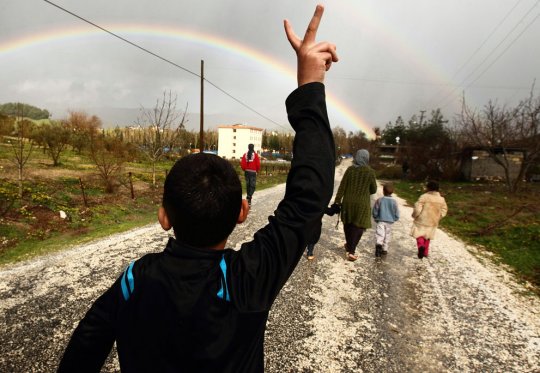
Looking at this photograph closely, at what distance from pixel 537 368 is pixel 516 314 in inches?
48.7

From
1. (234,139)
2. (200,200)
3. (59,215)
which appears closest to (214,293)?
(200,200)

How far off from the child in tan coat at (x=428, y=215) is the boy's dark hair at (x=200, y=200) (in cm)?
557

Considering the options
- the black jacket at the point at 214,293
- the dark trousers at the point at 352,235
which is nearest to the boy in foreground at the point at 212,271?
the black jacket at the point at 214,293

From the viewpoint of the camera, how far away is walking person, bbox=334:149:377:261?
5375mm

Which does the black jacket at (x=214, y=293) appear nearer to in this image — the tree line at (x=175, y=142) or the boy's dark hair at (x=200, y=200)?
the boy's dark hair at (x=200, y=200)

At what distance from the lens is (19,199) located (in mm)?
8297

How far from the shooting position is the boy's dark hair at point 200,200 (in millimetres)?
882

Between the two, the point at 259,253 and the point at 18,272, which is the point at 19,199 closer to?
the point at 18,272

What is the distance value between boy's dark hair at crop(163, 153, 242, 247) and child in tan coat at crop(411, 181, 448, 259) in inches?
219

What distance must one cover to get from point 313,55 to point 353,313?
3523 mm

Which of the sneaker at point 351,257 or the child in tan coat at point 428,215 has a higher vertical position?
the child in tan coat at point 428,215

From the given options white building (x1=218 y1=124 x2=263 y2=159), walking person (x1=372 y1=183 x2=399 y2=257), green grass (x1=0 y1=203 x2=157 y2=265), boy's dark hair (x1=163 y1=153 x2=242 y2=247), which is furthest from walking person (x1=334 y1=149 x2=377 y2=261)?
white building (x1=218 y1=124 x2=263 y2=159)

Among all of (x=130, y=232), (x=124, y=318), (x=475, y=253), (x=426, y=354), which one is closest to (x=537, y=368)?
(x=426, y=354)

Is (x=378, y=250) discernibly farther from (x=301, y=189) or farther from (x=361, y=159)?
(x=301, y=189)
